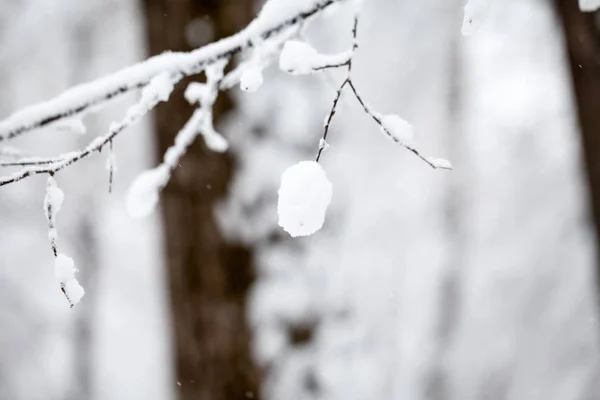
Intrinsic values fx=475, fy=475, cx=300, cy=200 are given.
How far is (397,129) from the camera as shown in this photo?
0.68m

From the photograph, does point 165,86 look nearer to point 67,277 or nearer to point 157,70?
point 157,70

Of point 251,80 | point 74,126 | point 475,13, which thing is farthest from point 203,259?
point 475,13

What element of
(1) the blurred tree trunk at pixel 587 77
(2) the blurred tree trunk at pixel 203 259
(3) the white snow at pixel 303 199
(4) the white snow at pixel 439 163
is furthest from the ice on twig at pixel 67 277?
(1) the blurred tree trunk at pixel 587 77

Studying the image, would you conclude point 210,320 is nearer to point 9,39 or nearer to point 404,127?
point 404,127

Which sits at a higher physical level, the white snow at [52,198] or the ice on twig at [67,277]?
the white snow at [52,198]

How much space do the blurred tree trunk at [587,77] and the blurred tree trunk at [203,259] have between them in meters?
1.21

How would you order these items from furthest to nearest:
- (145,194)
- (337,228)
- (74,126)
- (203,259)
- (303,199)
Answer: (337,228)
(203,259)
(145,194)
(74,126)
(303,199)

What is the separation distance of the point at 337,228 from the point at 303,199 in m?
1.48

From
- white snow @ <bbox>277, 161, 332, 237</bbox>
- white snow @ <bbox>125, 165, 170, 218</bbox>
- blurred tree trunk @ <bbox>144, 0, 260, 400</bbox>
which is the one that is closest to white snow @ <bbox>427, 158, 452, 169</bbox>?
white snow @ <bbox>277, 161, 332, 237</bbox>

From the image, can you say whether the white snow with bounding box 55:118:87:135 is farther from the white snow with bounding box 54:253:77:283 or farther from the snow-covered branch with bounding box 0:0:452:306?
the white snow with bounding box 54:253:77:283

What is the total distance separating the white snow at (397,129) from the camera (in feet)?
2.18

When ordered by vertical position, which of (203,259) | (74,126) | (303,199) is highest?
(74,126)

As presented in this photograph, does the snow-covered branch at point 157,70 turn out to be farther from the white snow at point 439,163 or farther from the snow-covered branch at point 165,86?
the white snow at point 439,163

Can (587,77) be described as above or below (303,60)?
above
